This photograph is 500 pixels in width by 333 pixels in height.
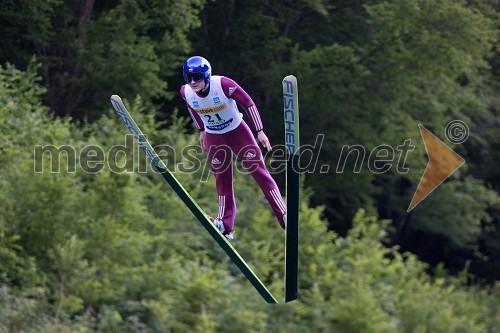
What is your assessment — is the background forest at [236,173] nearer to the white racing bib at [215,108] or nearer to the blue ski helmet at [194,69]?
the white racing bib at [215,108]

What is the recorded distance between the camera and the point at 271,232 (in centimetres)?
1738

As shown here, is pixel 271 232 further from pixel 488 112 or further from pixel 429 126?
pixel 488 112

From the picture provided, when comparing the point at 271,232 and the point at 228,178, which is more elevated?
the point at 228,178

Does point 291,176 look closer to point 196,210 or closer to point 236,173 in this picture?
point 196,210

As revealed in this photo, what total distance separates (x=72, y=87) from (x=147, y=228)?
3585 mm

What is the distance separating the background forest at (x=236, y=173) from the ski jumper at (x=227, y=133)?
594 centimetres

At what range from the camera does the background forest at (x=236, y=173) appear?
48.1 feet

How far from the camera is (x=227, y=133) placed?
7.58m

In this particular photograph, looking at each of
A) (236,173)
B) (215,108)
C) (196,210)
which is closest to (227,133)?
(215,108)

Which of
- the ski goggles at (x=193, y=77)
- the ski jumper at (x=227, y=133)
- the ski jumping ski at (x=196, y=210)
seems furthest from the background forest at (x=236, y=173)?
the ski goggles at (x=193, y=77)

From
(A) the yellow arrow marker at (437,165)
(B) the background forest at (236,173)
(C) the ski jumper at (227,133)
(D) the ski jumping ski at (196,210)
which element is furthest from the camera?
(B) the background forest at (236,173)

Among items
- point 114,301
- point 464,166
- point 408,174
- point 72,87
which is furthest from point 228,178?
point 464,166

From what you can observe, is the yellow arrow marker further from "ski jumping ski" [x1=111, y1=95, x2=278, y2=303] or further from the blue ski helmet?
the blue ski helmet

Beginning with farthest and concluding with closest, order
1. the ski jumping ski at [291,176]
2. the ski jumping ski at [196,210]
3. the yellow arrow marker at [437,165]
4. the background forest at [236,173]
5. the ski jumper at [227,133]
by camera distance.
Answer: the background forest at [236,173] < the yellow arrow marker at [437,165] < the ski jumping ski at [196,210] < the ski jumper at [227,133] < the ski jumping ski at [291,176]
